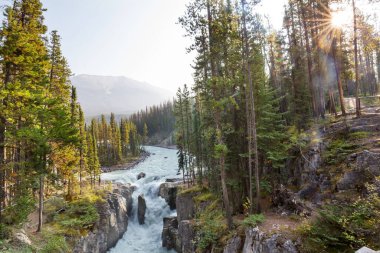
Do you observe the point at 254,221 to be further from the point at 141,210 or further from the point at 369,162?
the point at 141,210

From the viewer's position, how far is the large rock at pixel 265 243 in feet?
35.1

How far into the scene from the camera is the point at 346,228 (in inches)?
343

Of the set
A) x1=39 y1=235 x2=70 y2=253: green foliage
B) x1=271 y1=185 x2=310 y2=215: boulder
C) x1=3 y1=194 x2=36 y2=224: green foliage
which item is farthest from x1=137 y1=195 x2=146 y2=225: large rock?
x1=271 y1=185 x2=310 y2=215: boulder

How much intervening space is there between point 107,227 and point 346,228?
23.8 meters

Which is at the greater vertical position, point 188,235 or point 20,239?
point 20,239

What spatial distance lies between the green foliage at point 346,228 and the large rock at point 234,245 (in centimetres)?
388

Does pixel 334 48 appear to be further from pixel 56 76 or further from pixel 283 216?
pixel 56 76

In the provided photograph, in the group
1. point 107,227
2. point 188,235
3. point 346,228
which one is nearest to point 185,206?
point 107,227

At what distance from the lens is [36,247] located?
16.5 meters

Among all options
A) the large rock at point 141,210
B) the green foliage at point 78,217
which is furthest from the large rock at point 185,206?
the large rock at point 141,210

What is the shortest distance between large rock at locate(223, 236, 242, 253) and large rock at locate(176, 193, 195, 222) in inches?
498

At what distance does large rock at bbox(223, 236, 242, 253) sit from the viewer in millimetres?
13208

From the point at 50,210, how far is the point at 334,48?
29366 mm

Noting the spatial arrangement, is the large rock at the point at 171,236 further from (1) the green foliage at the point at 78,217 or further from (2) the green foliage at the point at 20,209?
(2) the green foliage at the point at 20,209
